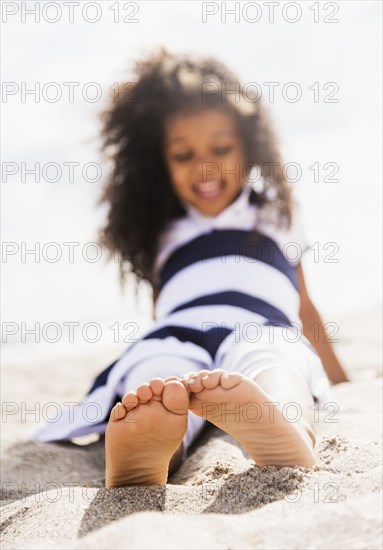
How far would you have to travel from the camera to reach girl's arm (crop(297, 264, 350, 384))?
90.6 inches

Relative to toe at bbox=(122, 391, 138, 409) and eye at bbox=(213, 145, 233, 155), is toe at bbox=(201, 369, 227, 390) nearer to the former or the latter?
toe at bbox=(122, 391, 138, 409)

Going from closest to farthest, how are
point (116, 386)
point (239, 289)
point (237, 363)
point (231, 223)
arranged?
point (237, 363)
point (116, 386)
point (239, 289)
point (231, 223)

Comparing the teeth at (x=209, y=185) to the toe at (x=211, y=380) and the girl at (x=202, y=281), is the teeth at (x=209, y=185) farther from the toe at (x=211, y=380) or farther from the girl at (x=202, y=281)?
the toe at (x=211, y=380)

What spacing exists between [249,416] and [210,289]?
817mm

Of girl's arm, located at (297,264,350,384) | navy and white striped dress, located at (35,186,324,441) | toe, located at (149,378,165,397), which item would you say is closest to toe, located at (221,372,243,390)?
toe, located at (149,378,165,397)

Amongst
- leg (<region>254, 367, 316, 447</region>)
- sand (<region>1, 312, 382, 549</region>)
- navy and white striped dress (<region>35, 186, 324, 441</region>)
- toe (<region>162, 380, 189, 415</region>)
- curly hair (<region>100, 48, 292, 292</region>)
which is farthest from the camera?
curly hair (<region>100, 48, 292, 292</region>)

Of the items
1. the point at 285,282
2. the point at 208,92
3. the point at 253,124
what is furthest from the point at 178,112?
the point at 285,282

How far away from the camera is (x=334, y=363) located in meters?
2.32

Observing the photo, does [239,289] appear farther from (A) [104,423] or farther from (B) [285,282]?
(A) [104,423]

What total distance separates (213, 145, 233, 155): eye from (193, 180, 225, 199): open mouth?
0.30 ft

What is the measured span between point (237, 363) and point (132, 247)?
960 mm

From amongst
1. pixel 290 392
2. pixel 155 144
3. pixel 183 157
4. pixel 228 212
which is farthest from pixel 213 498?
pixel 155 144

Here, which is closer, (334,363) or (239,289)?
(239,289)

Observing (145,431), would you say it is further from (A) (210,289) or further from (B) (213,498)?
(A) (210,289)
